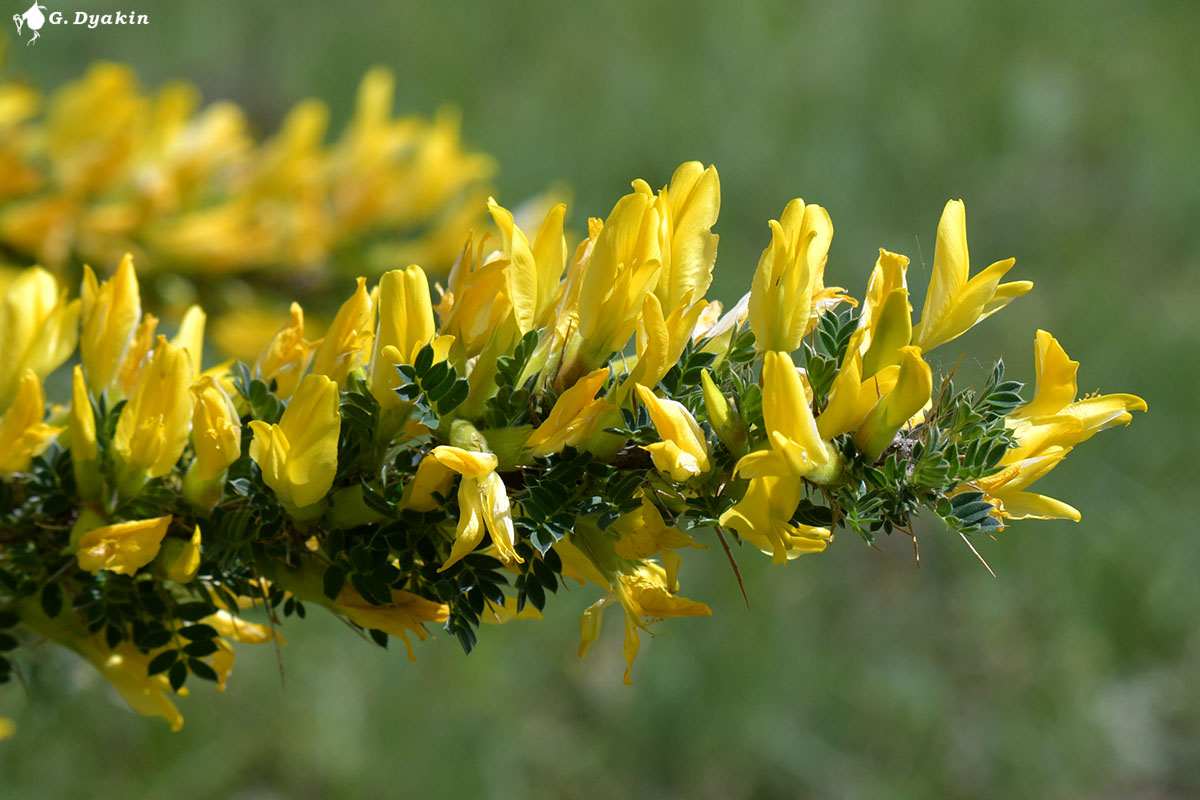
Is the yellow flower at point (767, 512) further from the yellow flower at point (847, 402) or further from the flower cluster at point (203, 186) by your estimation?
the flower cluster at point (203, 186)

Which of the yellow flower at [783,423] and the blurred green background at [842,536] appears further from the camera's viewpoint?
the blurred green background at [842,536]

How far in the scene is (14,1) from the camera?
354 cm

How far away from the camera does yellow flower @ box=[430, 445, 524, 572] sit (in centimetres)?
63

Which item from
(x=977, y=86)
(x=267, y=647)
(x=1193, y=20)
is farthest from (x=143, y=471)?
(x=1193, y=20)

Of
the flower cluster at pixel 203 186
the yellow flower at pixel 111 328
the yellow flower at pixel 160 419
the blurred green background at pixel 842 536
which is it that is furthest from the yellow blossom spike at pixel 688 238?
the blurred green background at pixel 842 536

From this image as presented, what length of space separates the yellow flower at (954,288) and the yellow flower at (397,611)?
0.39 meters

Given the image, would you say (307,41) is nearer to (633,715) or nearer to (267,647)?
(267,647)

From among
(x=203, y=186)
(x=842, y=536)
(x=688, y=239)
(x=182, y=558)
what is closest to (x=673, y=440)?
(x=688, y=239)

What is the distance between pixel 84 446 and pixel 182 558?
0.12 metres

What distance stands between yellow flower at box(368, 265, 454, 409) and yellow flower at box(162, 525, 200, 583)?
165mm

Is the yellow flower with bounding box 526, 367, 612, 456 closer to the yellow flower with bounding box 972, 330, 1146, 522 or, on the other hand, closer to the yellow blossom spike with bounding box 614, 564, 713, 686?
the yellow blossom spike with bounding box 614, 564, 713, 686

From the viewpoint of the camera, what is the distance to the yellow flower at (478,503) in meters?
0.63

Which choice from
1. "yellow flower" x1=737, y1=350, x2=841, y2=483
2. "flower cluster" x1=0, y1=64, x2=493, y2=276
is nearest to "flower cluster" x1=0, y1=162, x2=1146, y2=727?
"yellow flower" x1=737, y1=350, x2=841, y2=483

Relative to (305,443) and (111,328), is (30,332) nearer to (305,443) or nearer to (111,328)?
(111,328)
